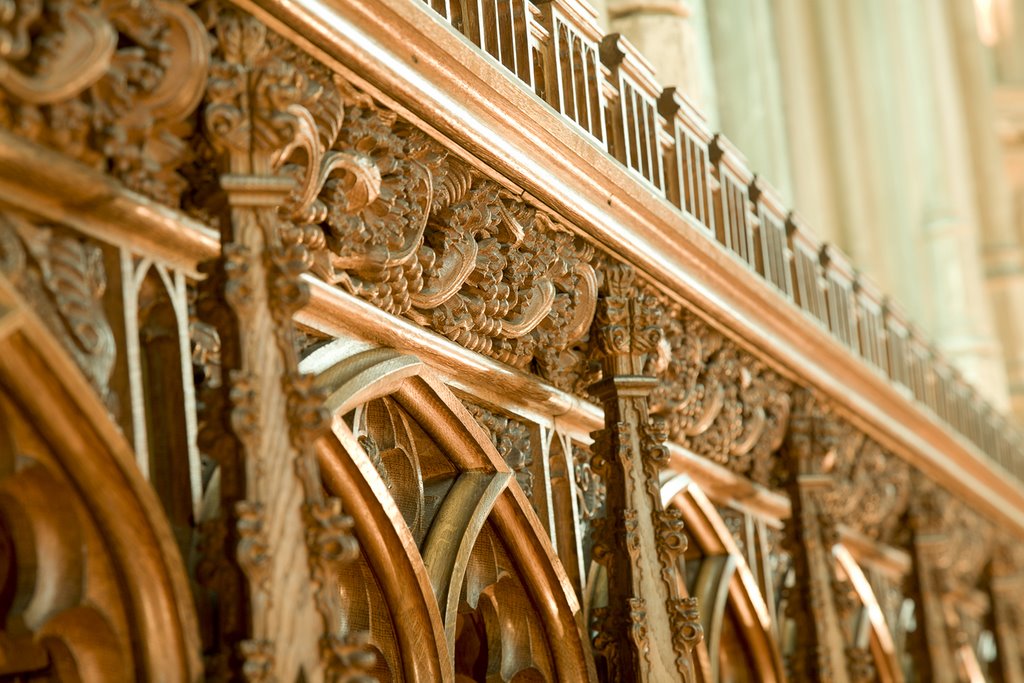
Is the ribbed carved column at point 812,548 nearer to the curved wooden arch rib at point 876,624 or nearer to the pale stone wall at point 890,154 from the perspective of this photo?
the curved wooden arch rib at point 876,624

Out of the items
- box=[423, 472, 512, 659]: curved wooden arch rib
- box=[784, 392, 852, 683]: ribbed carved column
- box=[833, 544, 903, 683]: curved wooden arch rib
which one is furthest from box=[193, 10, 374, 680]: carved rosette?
box=[833, 544, 903, 683]: curved wooden arch rib

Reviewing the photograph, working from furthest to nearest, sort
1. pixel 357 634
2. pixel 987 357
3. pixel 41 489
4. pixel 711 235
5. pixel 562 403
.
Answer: pixel 987 357, pixel 711 235, pixel 562 403, pixel 357 634, pixel 41 489

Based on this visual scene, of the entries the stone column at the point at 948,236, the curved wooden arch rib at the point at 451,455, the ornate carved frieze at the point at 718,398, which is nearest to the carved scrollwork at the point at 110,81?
the curved wooden arch rib at the point at 451,455

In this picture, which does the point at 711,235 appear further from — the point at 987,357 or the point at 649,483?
the point at 987,357

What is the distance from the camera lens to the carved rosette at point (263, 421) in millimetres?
2842

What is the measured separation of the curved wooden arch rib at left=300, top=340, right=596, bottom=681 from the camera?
11.9 feet

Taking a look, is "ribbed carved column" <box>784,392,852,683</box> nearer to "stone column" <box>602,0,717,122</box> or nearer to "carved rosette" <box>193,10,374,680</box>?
"stone column" <box>602,0,717,122</box>

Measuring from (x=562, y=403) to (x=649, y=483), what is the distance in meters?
0.33

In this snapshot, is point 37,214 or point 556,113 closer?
point 37,214

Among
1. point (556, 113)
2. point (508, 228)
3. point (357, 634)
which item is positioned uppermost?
point (556, 113)

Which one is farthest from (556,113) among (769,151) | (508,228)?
(769,151)

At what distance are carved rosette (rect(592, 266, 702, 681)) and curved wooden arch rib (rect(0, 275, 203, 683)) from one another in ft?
6.03

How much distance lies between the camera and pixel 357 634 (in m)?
3.01

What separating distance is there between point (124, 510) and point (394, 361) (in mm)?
1130
